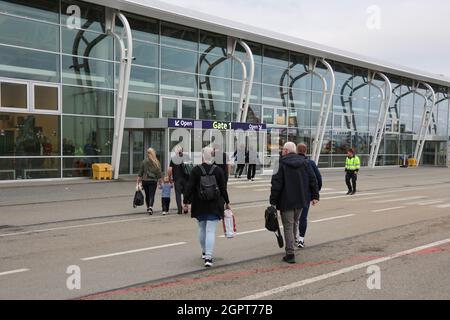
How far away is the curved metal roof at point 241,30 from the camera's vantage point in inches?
890

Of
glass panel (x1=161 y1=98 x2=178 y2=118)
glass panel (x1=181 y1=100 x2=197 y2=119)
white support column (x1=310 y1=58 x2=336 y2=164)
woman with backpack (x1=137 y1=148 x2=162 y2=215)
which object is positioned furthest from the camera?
white support column (x1=310 y1=58 x2=336 y2=164)

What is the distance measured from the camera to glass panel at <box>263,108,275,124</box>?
3080cm

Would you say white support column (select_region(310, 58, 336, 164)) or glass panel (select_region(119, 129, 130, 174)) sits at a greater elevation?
white support column (select_region(310, 58, 336, 164))

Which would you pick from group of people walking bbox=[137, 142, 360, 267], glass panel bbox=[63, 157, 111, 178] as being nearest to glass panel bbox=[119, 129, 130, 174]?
glass panel bbox=[63, 157, 111, 178]

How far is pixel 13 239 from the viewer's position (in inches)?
336

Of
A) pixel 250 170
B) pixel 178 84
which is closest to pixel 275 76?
pixel 178 84

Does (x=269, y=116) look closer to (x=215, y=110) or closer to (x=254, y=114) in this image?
(x=254, y=114)

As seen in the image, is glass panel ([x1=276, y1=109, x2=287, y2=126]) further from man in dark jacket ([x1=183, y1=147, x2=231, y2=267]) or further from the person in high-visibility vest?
man in dark jacket ([x1=183, y1=147, x2=231, y2=267])

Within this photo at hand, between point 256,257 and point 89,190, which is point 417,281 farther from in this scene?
point 89,190

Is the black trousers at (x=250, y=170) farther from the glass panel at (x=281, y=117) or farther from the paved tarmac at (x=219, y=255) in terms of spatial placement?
the paved tarmac at (x=219, y=255)

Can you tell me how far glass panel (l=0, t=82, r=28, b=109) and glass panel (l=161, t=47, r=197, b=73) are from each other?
7.69 m

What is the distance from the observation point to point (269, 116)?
31047 mm

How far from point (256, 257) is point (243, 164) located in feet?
56.2
